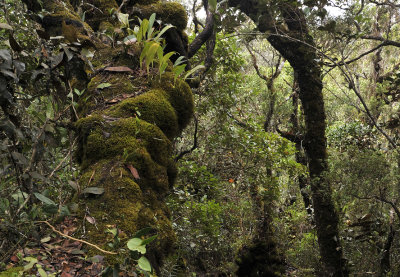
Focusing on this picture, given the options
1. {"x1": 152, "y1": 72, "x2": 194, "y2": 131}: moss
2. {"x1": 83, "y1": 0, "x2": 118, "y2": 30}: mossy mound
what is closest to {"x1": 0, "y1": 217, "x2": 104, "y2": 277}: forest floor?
{"x1": 152, "y1": 72, "x2": 194, "y2": 131}: moss

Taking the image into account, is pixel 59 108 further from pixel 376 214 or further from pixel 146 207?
pixel 376 214

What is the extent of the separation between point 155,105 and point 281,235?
4406mm

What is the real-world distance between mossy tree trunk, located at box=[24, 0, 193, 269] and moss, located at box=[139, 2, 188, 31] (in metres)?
0.77

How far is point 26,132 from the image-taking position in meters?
1.64

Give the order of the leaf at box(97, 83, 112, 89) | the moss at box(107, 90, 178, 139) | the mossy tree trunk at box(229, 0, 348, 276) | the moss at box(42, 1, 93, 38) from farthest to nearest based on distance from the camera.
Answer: the mossy tree trunk at box(229, 0, 348, 276)
the moss at box(42, 1, 93, 38)
the leaf at box(97, 83, 112, 89)
the moss at box(107, 90, 178, 139)

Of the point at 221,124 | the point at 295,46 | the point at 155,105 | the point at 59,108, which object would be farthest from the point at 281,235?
the point at 59,108

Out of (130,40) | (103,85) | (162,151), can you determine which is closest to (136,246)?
(162,151)

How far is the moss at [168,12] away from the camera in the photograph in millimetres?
3482

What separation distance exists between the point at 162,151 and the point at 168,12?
1.99 meters

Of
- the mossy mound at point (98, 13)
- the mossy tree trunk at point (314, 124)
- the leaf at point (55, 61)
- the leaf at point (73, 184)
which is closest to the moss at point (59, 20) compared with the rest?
the mossy mound at point (98, 13)

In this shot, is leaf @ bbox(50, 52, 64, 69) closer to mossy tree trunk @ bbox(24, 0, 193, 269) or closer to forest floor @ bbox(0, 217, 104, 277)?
mossy tree trunk @ bbox(24, 0, 193, 269)

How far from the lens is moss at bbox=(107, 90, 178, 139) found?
218 centimetres

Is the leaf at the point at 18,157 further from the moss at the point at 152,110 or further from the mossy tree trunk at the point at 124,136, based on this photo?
the moss at the point at 152,110

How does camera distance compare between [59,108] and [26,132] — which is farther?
[59,108]
